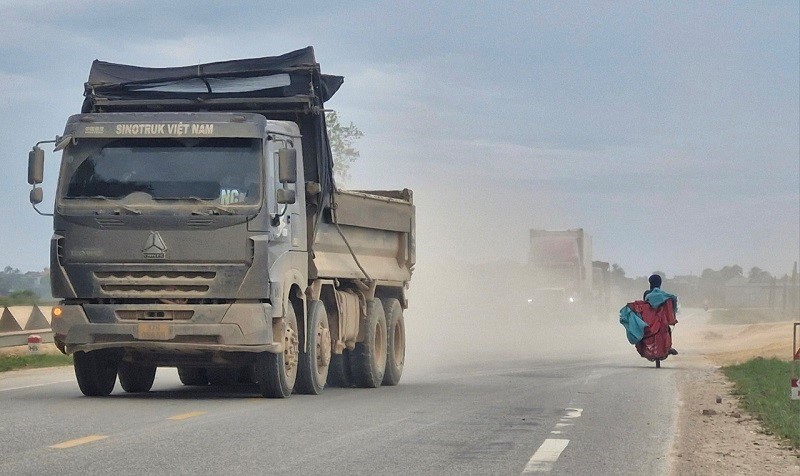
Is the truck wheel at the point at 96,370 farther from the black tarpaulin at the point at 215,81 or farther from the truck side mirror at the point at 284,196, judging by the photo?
the black tarpaulin at the point at 215,81

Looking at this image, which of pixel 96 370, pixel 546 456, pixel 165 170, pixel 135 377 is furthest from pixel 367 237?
pixel 546 456

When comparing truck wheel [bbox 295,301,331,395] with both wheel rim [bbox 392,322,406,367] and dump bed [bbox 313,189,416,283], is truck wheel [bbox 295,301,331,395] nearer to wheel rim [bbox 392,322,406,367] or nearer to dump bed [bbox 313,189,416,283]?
dump bed [bbox 313,189,416,283]

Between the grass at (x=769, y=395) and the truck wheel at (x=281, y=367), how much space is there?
199 inches

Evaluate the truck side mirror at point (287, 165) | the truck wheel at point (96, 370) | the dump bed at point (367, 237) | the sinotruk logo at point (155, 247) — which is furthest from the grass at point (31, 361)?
the truck side mirror at point (287, 165)

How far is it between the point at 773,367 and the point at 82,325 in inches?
583

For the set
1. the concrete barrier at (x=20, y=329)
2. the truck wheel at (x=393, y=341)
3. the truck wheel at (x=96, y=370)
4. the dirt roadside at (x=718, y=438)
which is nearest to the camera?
the dirt roadside at (x=718, y=438)

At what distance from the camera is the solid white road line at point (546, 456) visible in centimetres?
968

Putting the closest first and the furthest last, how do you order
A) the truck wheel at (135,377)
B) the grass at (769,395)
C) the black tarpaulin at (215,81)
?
the grass at (769,395)
the black tarpaulin at (215,81)
the truck wheel at (135,377)

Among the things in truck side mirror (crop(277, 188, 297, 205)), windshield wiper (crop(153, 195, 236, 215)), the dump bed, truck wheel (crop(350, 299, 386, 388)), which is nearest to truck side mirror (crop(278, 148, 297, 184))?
truck side mirror (crop(277, 188, 297, 205))

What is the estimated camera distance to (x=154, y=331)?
14969mm

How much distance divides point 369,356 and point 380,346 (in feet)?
2.71

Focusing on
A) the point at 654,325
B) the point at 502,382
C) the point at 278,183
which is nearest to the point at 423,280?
the point at 654,325

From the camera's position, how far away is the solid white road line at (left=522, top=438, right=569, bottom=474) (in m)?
9.68

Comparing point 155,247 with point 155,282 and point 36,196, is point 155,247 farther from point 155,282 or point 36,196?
point 36,196
